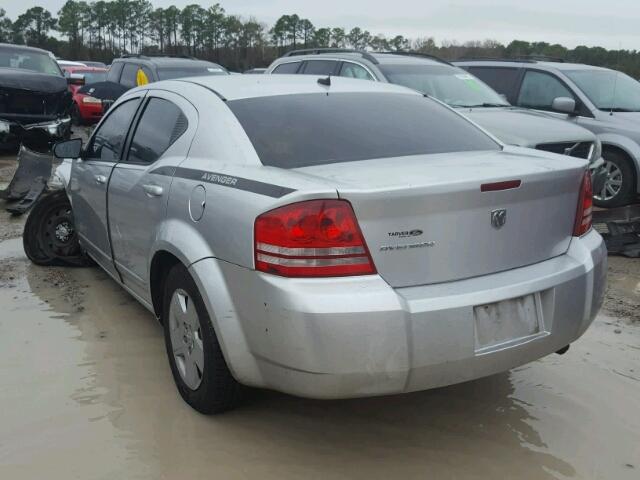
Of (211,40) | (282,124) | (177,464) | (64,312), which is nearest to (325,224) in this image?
(282,124)

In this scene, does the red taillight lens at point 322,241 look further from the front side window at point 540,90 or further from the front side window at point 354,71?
the front side window at point 540,90

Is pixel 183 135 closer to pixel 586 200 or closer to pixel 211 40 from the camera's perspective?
pixel 586 200

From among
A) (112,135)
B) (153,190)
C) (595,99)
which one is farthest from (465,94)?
(153,190)

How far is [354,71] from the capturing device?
836 centimetres

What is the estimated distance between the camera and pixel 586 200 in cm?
323

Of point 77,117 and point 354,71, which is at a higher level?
point 354,71

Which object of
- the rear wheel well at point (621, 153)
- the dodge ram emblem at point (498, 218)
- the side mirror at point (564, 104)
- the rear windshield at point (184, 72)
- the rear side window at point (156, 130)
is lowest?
the rear wheel well at point (621, 153)

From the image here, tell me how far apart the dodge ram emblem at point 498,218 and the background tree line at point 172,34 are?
149ft

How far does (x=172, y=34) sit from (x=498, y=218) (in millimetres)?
79328

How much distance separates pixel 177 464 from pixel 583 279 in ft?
6.20

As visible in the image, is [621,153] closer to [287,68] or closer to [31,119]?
[287,68]

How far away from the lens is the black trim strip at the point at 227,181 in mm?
2703

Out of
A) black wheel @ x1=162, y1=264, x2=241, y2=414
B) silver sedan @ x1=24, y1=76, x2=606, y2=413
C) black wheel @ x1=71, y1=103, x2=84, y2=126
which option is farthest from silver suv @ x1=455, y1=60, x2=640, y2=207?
black wheel @ x1=71, y1=103, x2=84, y2=126

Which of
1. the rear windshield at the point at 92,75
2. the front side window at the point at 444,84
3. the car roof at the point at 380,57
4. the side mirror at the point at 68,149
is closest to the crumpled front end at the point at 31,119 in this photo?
the car roof at the point at 380,57
